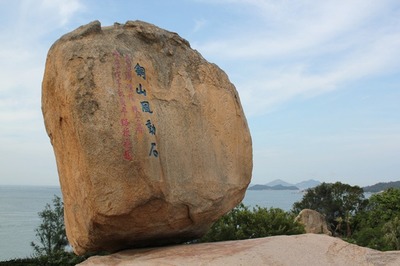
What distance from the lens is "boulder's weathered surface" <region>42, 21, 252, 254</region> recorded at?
16.6 ft

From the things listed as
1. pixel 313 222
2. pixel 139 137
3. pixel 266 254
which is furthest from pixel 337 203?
pixel 139 137

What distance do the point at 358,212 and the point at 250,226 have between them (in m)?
16.9

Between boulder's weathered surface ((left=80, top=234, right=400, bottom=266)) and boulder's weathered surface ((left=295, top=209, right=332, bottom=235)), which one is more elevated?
boulder's weathered surface ((left=80, top=234, right=400, bottom=266))

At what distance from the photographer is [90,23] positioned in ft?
18.5

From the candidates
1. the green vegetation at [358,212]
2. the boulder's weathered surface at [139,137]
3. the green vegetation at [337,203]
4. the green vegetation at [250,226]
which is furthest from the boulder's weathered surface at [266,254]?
the green vegetation at [337,203]

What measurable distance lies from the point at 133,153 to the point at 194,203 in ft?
3.15

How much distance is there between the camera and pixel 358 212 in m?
28.0

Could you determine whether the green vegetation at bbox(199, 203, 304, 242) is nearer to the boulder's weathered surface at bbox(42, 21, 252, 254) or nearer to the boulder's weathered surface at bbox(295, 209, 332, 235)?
the boulder's weathered surface at bbox(42, 21, 252, 254)

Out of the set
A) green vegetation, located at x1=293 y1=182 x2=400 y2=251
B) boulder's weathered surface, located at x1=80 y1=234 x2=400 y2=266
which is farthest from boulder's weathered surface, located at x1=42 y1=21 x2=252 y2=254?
green vegetation, located at x1=293 y1=182 x2=400 y2=251

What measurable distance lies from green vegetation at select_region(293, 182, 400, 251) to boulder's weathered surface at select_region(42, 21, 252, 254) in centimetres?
1396

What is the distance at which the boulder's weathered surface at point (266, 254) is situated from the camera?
5016 mm

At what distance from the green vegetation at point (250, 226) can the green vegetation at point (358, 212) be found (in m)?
6.53

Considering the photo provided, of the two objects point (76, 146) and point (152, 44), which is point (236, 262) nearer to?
point (76, 146)

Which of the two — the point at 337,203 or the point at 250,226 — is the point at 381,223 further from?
the point at 250,226
